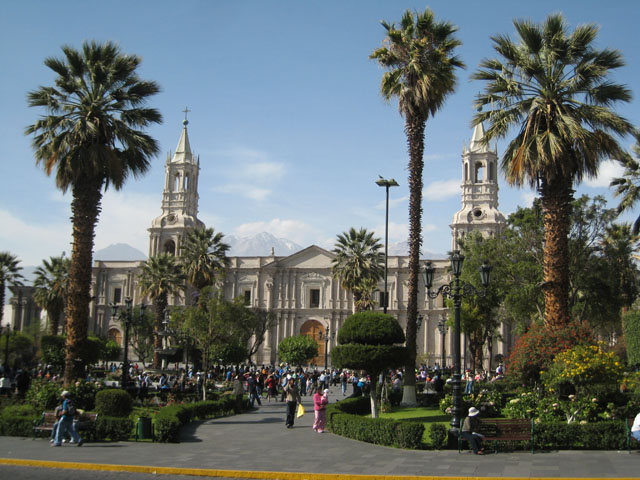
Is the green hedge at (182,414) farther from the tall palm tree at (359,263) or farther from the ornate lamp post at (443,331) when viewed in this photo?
the tall palm tree at (359,263)

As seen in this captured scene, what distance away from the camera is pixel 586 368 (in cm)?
1631

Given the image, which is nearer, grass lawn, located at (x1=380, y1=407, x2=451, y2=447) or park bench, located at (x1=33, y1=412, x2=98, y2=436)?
park bench, located at (x1=33, y1=412, x2=98, y2=436)

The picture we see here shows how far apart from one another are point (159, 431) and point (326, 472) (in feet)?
16.7

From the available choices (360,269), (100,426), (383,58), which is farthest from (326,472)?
(360,269)

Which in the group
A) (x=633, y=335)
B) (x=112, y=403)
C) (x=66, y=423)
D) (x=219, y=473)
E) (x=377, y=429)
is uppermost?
(x=633, y=335)

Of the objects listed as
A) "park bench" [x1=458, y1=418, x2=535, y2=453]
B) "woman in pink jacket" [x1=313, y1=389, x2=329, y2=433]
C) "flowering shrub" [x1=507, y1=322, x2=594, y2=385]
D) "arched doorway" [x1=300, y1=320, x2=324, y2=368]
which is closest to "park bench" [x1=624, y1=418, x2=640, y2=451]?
"park bench" [x1=458, y1=418, x2=535, y2=453]

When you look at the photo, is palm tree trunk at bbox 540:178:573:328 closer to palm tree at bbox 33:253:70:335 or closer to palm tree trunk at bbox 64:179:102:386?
palm tree trunk at bbox 64:179:102:386

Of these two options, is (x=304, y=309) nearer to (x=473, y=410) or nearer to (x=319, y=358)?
(x=319, y=358)

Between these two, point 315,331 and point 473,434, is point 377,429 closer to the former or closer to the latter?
point 473,434

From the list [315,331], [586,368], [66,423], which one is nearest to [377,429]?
[586,368]

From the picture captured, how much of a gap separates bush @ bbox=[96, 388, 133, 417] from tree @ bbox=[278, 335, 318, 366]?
33841mm

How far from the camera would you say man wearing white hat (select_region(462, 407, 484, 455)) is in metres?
13.4

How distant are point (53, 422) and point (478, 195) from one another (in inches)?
1969

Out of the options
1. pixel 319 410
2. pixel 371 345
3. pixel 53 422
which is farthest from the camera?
pixel 371 345
